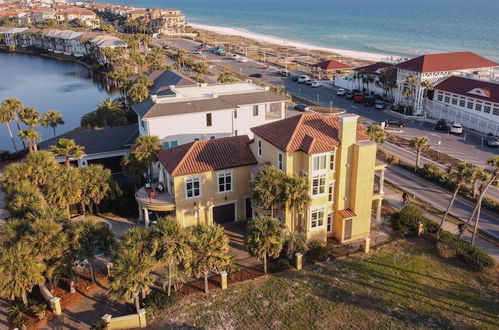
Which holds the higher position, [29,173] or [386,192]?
[29,173]

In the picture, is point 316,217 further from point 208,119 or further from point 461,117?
point 461,117

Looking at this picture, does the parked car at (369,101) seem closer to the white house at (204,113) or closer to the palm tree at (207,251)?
the white house at (204,113)

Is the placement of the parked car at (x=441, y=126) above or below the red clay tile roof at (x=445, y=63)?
below

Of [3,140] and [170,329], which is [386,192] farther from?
[3,140]

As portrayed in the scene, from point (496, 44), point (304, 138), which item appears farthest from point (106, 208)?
point (496, 44)

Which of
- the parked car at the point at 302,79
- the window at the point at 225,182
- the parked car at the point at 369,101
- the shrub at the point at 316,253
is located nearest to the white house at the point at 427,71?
the parked car at the point at 369,101
